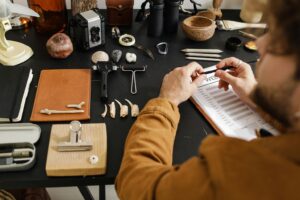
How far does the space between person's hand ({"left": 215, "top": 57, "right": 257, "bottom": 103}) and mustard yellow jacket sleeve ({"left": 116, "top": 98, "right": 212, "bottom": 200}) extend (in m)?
0.21

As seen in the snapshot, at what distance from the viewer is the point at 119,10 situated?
122 centimetres

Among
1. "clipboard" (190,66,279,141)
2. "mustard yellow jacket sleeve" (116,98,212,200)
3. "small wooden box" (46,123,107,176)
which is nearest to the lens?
"mustard yellow jacket sleeve" (116,98,212,200)

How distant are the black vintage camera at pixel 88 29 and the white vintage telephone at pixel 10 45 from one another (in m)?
0.13

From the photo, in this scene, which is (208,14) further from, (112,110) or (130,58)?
(112,110)

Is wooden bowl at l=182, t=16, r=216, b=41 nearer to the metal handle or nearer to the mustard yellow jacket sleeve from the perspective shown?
the metal handle

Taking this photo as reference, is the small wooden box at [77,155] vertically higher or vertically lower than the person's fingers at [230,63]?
lower

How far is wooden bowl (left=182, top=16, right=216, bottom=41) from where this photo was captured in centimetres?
116

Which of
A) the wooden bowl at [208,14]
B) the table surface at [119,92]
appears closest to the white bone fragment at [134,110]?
the table surface at [119,92]

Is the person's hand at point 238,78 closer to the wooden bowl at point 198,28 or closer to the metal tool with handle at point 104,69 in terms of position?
the wooden bowl at point 198,28

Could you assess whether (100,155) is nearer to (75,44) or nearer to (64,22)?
(75,44)

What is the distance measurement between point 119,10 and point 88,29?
0.61ft

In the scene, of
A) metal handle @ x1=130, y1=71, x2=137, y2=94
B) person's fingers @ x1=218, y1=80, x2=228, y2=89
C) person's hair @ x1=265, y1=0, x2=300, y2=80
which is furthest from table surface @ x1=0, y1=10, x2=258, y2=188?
person's hair @ x1=265, y1=0, x2=300, y2=80

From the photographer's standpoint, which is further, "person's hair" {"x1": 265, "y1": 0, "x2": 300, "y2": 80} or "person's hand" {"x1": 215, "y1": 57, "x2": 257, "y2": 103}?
"person's hand" {"x1": 215, "y1": 57, "x2": 257, "y2": 103}

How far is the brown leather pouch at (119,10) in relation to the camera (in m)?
1.22
